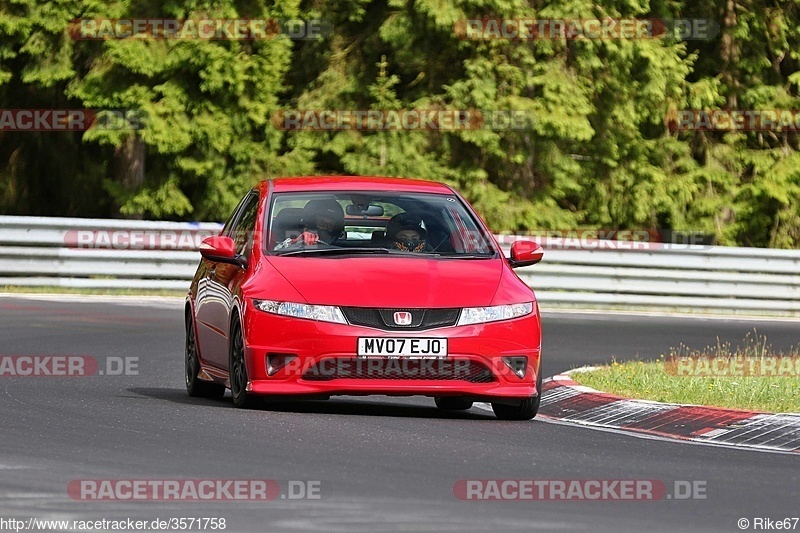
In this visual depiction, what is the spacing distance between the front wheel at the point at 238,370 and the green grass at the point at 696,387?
10.2ft

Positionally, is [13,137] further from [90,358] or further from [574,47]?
[90,358]

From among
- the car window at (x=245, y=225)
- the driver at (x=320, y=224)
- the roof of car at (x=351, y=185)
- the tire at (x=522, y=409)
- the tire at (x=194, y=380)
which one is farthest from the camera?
the tire at (x=194, y=380)

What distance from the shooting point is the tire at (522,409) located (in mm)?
12008

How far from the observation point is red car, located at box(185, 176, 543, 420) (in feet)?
37.3

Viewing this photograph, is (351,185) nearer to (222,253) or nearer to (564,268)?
(222,253)

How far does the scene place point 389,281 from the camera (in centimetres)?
1155

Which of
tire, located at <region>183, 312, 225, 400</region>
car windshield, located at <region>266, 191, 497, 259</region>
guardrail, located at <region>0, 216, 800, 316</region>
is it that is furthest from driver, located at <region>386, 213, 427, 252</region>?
guardrail, located at <region>0, 216, 800, 316</region>

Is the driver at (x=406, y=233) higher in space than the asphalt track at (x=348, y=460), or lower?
higher

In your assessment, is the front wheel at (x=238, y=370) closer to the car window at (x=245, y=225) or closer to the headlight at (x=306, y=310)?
the headlight at (x=306, y=310)

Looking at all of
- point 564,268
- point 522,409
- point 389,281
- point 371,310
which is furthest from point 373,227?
point 564,268

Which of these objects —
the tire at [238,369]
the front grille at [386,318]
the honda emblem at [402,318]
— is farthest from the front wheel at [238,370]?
the honda emblem at [402,318]

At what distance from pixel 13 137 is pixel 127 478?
26.1 m

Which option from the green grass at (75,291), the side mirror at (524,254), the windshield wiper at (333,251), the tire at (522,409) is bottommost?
the green grass at (75,291)

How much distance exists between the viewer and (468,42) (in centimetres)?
3130
